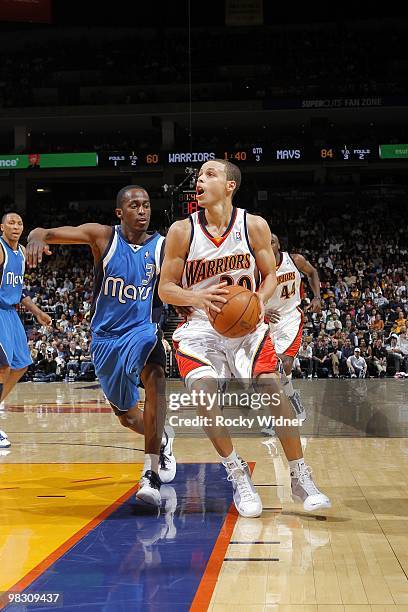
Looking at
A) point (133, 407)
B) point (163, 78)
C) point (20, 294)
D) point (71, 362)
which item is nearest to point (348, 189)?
point (163, 78)

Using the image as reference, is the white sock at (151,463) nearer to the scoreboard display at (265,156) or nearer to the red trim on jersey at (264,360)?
the red trim on jersey at (264,360)

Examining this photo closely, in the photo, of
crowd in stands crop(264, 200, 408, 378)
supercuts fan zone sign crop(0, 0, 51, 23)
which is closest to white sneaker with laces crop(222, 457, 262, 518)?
crowd in stands crop(264, 200, 408, 378)

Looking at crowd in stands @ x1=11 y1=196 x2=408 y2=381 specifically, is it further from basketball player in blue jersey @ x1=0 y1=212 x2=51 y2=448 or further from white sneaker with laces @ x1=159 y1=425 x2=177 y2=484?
white sneaker with laces @ x1=159 y1=425 x2=177 y2=484

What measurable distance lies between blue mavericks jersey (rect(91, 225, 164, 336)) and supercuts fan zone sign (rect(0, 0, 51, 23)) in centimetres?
1596

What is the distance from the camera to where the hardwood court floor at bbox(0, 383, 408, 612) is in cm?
266

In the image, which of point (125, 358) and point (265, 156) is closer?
point (125, 358)

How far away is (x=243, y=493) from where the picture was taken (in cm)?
386

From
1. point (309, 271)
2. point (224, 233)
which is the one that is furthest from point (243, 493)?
point (309, 271)

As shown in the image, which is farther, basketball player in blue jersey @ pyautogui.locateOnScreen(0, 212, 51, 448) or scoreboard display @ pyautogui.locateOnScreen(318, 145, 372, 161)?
scoreboard display @ pyautogui.locateOnScreen(318, 145, 372, 161)

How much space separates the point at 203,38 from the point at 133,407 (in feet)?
74.3

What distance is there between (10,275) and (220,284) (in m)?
3.38

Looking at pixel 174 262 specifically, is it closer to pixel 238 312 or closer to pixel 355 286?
pixel 238 312

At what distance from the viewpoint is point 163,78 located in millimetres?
24266

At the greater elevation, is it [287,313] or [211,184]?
[211,184]
